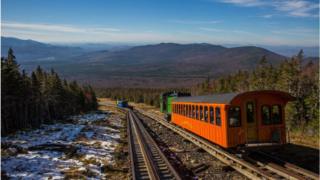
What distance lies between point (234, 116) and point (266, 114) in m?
1.73

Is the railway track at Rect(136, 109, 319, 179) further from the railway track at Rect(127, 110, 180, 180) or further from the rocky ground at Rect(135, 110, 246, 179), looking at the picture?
the railway track at Rect(127, 110, 180, 180)

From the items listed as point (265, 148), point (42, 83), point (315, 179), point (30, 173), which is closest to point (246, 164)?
point (265, 148)

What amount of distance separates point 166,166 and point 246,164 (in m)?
→ 3.83

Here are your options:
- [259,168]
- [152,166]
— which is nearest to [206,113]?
[152,166]

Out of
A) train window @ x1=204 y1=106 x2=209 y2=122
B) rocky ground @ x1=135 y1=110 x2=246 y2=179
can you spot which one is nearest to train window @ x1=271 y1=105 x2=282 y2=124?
rocky ground @ x1=135 y1=110 x2=246 y2=179

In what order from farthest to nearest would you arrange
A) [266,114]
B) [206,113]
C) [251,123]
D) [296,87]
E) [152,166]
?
[296,87]
[206,113]
[266,114]
[251,123]
[152,166]

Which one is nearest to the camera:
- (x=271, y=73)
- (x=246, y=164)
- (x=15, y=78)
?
(x=246, y=164)

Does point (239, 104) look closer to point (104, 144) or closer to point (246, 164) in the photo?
point (246, 164)

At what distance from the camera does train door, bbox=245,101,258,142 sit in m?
17.0

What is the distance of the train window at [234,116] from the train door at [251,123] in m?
0.51

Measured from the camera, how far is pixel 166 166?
1689 centimetres

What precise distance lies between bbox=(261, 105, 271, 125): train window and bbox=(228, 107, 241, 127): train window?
4.30ft

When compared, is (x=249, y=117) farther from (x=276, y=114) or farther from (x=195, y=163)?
(x=195, y=163)

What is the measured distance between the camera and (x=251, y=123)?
1697 cm
